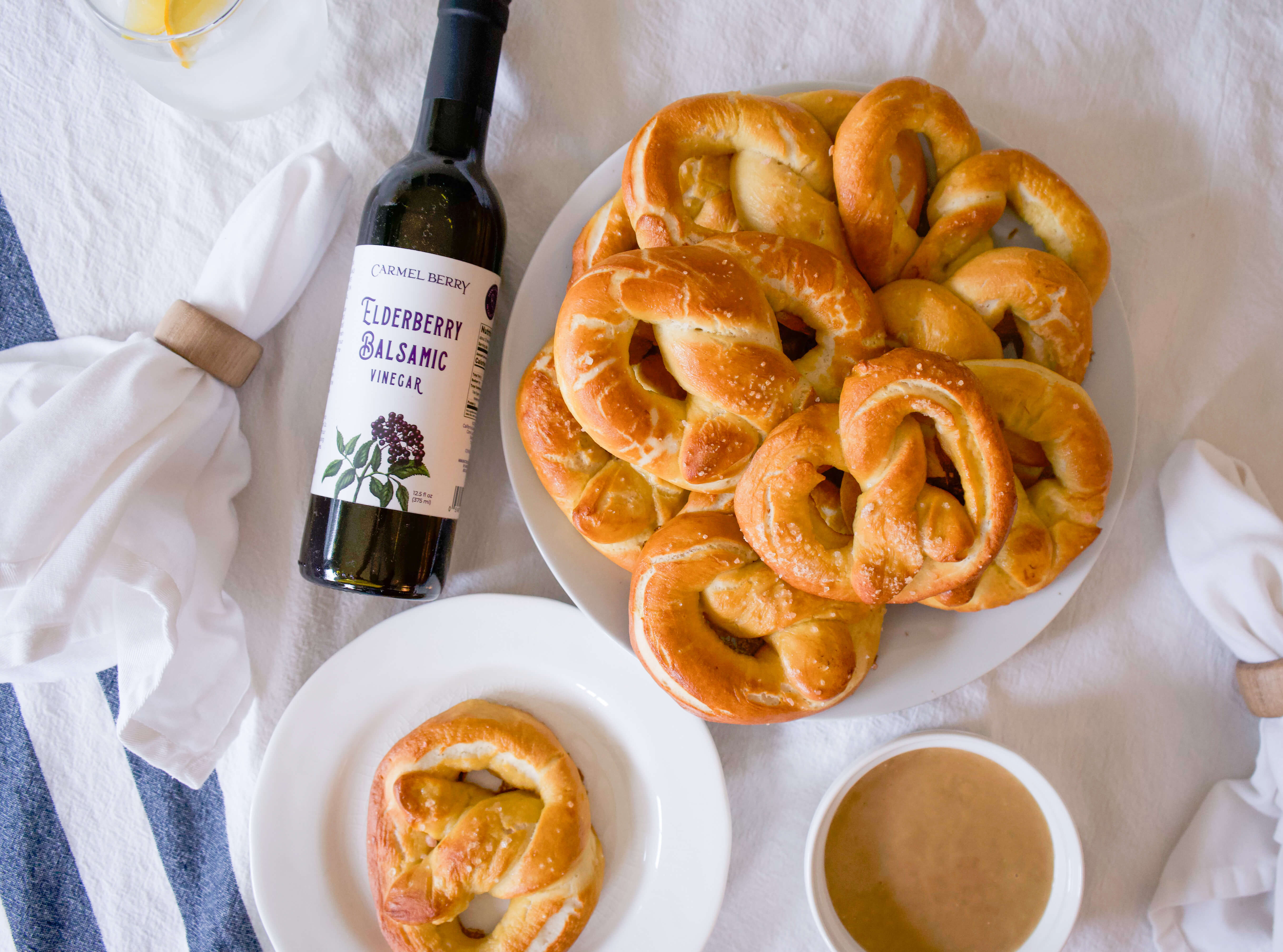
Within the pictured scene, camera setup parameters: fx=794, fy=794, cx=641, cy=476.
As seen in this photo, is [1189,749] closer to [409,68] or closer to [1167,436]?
[1167,436]

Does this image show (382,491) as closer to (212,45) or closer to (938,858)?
(212,45)

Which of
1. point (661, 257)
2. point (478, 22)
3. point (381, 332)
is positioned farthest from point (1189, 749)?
point (478, 22)

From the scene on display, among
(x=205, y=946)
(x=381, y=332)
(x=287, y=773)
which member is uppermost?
(x=381, y=332)

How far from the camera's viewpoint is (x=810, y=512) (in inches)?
37.7

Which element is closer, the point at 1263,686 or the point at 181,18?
the point at 181,18

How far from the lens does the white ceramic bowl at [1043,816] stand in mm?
1198

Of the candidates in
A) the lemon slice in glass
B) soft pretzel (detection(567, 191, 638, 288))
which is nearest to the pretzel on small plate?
soft pretzel (detection(567, 191, 638, 288))

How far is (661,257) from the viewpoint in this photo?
0.94 m

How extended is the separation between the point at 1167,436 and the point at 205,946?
182cm

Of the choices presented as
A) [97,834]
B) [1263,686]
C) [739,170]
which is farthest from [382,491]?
[1263,686]

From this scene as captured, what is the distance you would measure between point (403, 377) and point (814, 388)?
0.55 meters

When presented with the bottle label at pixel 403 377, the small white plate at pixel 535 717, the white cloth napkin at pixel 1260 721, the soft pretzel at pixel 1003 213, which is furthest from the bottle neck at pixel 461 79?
the white cloth napkin at pixel 1260 721

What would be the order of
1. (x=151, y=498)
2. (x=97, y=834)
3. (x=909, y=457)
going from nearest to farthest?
(x=909, y=457), (x=151, y=498), (x=97, y=834)

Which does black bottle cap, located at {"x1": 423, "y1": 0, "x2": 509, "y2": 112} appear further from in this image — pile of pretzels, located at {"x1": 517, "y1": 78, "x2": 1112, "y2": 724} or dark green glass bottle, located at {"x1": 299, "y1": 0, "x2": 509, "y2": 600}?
pile of pretzels, located at {"x1": 517, "y1": 78, "x2": 1112, "y2": 724}
